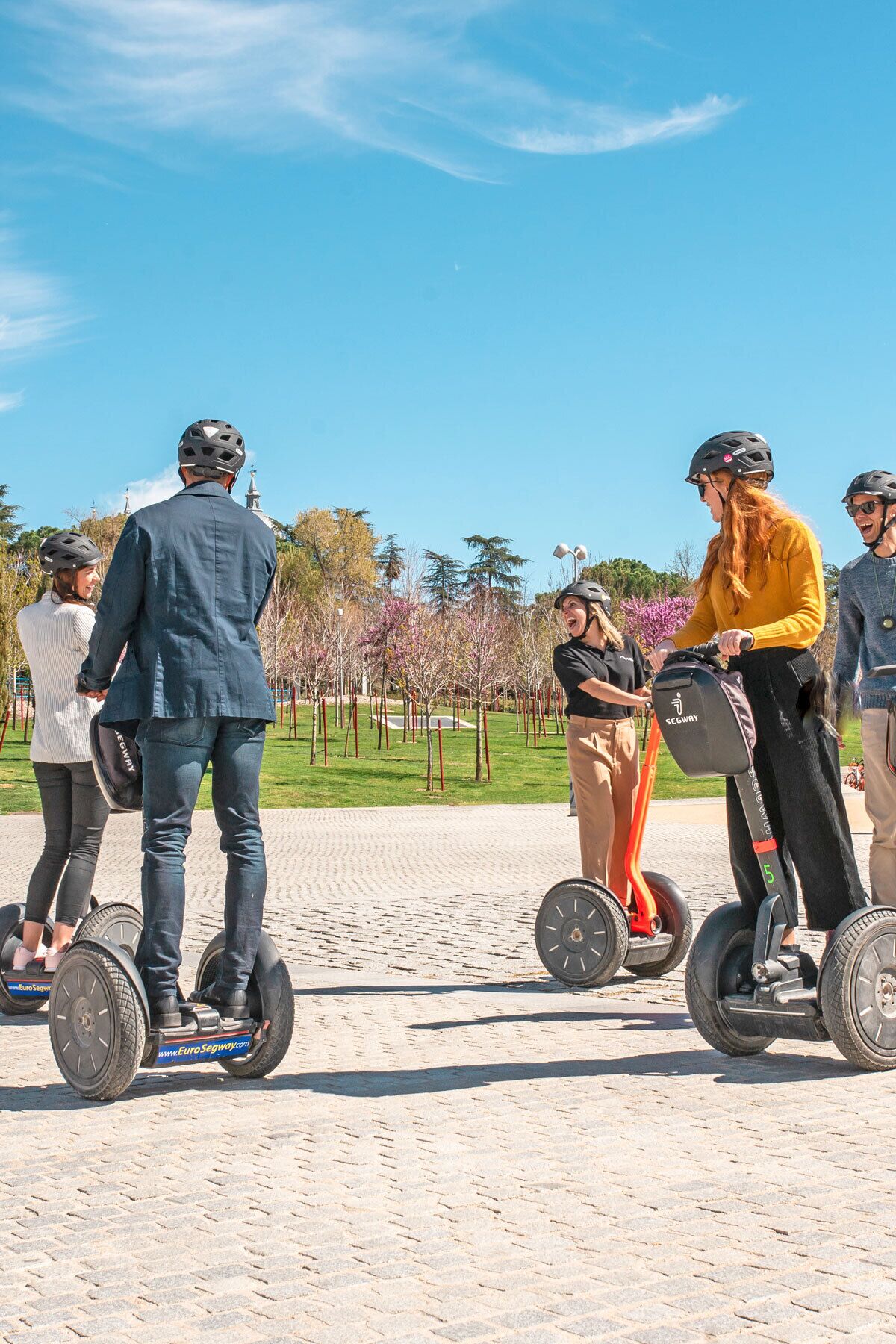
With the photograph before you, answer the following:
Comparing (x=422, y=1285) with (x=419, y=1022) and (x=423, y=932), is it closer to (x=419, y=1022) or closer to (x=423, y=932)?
(x=419, y=1022)

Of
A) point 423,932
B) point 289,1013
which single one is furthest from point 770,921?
point 423,932

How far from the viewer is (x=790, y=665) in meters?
4.80

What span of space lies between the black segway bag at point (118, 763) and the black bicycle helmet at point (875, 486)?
3.12 metres

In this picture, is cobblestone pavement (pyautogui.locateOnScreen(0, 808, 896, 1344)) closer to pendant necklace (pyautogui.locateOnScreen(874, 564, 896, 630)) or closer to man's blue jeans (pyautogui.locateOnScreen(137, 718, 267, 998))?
man's blue jeans (pyautogui.locateOnScreen(137, 718, 267, 998))

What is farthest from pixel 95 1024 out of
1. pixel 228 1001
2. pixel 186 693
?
pixel 186 693

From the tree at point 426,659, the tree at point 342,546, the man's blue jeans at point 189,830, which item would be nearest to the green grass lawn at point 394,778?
the tree at point 426,659

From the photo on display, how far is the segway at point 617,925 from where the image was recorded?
6.44m

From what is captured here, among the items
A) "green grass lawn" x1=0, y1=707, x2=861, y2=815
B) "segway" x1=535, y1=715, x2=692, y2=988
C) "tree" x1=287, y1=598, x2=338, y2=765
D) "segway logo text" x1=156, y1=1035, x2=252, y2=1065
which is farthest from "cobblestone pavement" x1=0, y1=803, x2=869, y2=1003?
"tree" x1=287, y1=598, x2=338, y2=765

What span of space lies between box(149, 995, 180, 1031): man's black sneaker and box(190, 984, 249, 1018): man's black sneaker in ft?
0.64

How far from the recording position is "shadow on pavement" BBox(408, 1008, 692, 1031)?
5699 mm

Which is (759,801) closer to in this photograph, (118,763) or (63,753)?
(118,763)

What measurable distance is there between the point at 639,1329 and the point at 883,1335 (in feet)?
1.45

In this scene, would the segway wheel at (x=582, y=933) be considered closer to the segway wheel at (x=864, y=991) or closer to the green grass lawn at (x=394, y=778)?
the segway wheel at (x=864, y=991)

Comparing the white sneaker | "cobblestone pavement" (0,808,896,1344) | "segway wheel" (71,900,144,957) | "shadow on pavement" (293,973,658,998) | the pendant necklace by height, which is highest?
the pendant necklace
